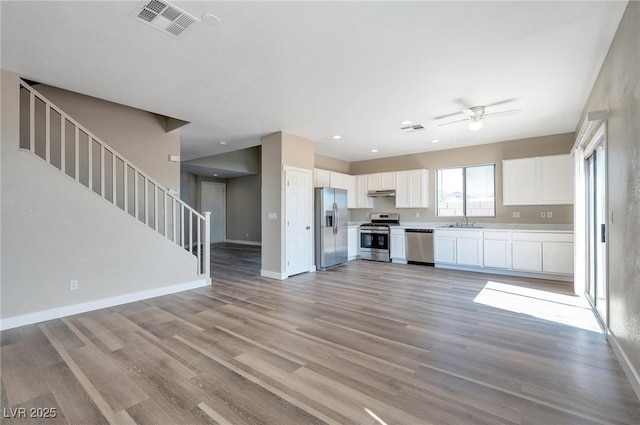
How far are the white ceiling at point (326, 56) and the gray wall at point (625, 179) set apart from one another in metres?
0.29

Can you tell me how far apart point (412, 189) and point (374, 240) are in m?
1.55

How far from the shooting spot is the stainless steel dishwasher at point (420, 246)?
21.5ft

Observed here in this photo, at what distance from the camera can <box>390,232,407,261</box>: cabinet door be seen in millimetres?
6925

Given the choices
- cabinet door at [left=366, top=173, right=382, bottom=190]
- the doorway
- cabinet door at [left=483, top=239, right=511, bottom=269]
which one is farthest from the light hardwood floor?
cabinet door at [left=366, top=173, right=382, bottom=190]

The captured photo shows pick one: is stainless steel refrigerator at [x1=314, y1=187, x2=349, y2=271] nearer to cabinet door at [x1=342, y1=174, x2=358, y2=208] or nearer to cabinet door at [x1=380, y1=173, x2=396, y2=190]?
cabinet door at [x1=342, y1=174, x2=358, y2=208]

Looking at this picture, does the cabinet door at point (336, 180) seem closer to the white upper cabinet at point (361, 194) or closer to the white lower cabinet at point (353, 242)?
the white upper cabinet at point (361, 194)

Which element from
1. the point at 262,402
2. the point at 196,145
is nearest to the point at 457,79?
the point at 262,402

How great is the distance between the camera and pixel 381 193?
7590mm

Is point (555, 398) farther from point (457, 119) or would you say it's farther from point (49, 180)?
point (49, 180)

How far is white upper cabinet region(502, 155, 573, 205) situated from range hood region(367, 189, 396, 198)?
242 centimetres

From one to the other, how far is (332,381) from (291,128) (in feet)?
13.6

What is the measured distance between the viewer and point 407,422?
1699mm

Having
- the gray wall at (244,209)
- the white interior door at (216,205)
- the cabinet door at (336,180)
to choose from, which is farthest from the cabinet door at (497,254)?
the white interior door at (216,205)

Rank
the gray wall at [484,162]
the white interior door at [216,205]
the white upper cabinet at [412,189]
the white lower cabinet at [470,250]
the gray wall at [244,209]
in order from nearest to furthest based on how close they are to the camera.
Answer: the gray wall at [484,162] < the white lower cabinet at [470,250] < the white upper cabinet at [412,189] < the gray wall at [244,209] < the white interior door at [216,205]
